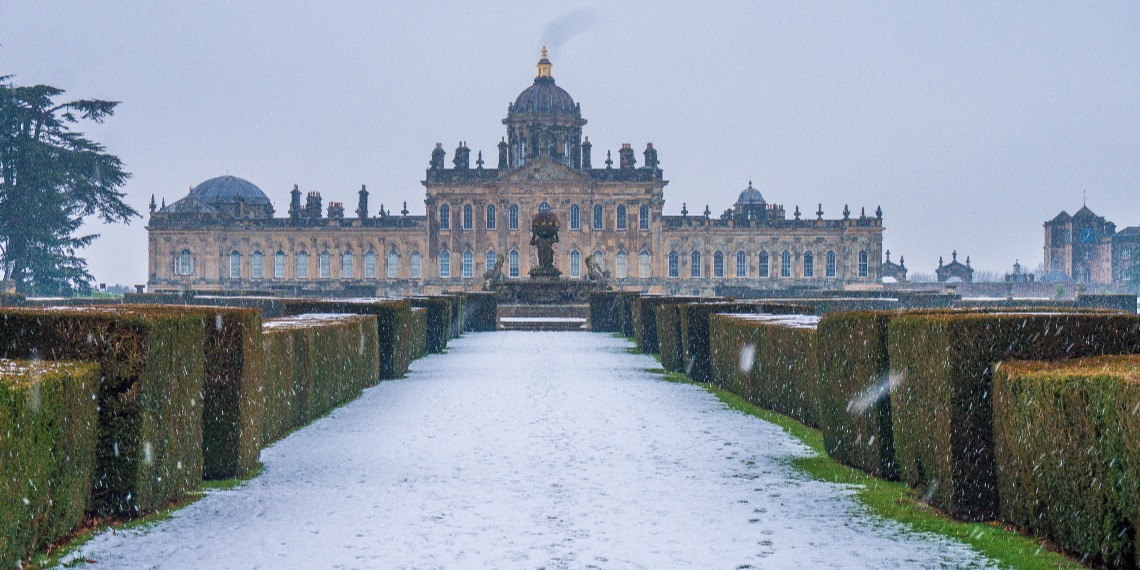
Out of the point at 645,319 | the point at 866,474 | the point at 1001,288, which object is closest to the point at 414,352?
the point at 645,319

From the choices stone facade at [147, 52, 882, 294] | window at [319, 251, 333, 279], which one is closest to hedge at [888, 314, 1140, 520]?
stone facade at [147, 52, 882, 294]

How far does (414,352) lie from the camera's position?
21891 millimetres

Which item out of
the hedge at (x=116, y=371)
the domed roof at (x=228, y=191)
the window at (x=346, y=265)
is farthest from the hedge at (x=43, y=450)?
the domed roof at (x=228, y=191)

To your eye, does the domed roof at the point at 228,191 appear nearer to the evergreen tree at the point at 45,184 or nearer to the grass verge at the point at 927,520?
the evergreen tree at the point at 45,184

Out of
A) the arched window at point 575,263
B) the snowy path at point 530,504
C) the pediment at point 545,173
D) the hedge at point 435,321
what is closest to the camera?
the snowy path at point 530,504

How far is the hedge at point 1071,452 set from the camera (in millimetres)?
5797

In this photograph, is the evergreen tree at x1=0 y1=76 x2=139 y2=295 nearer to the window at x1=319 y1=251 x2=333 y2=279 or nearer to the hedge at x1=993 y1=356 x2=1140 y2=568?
the window at x1=319 y1=251 x2=333 y2=279

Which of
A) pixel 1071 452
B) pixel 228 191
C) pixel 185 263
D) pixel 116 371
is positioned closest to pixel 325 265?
pixel 185 263

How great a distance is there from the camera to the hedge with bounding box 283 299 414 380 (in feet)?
58.1

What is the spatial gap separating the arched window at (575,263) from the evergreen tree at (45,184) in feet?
108

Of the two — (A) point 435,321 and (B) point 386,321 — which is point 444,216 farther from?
(B) point 386,321

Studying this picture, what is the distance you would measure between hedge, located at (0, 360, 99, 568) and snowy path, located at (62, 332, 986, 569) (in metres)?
0.30

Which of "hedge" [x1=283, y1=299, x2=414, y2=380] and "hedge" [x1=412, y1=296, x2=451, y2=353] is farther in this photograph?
"hedge" [x1=412, y1=296, x2=451, y2=353]

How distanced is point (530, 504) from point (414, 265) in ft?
255
